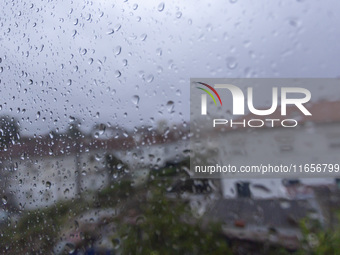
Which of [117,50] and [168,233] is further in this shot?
[117,50]

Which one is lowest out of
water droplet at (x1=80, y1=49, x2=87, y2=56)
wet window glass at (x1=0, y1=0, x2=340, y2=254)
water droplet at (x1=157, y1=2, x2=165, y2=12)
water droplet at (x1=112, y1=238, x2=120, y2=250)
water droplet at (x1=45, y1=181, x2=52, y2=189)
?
water droplet at (x1=112, y1=238, x2=120, y2=250)

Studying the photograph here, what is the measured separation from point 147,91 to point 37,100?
720 mm

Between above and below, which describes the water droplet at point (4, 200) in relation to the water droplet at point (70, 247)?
above

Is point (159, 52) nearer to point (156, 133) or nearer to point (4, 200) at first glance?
point (156, 133)

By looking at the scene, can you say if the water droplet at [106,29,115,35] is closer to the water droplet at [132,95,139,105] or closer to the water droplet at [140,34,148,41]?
the water droplet at [140,34,148,41]

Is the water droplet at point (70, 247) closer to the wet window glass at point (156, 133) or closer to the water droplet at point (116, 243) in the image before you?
the wet window glass at point (156, 133)

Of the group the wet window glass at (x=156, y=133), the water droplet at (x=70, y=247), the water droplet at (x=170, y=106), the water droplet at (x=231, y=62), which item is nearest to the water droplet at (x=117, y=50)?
the wet window glass at (x=156, y=133)

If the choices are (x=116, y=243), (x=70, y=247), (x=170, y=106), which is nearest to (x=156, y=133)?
(x=170, y=106)

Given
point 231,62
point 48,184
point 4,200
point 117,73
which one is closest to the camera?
point 231,62

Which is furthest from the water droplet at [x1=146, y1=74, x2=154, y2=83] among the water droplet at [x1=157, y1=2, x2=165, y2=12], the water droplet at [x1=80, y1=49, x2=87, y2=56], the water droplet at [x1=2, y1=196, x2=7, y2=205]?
Answer: the water droplet at [x1=2, y1=196, x2=7, y2=205]

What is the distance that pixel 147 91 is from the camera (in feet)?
4.06

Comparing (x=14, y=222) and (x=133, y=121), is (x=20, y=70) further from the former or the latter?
(x=133, y=121)

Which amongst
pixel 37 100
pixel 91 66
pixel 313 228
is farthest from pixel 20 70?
pixel 313 228

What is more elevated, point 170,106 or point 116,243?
point 170,106
